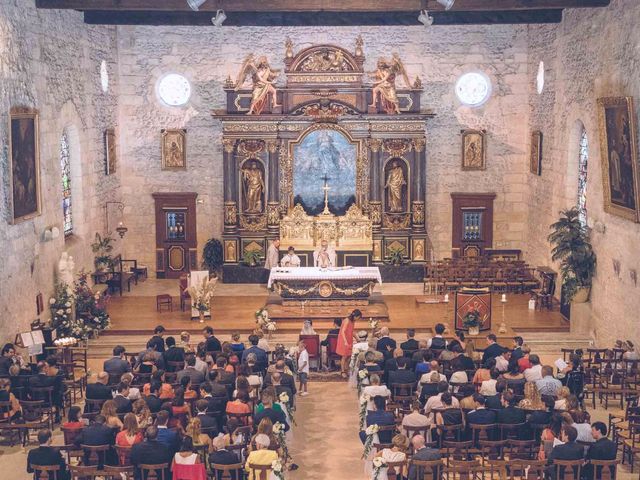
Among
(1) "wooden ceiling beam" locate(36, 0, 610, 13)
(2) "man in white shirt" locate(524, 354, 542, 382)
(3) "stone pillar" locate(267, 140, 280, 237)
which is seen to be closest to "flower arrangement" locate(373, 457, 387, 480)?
(2) "man in white shirt" locate(524, 354, 542, 382)

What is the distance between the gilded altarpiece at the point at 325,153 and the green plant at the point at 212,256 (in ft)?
1.73

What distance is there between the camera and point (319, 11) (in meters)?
29.5

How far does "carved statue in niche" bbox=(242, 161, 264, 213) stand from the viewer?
34.1m

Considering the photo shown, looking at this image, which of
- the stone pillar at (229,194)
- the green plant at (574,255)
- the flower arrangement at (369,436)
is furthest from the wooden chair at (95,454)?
the stone pillar at (229,194)

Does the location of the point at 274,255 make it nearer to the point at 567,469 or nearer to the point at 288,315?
the point at 288,315

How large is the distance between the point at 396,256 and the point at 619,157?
1160 centimetres

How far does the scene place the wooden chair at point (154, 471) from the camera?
15414mm

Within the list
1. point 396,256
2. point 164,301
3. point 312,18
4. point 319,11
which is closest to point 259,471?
point 164,301

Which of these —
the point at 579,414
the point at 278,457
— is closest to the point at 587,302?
the point at 579,414

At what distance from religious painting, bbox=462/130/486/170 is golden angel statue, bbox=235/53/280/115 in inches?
259

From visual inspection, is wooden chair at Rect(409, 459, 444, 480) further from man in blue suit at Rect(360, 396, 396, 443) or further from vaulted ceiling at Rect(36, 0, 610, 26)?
vaulted ceiling at Rect(36, 0, 610, 26)

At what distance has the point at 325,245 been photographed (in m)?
30.2

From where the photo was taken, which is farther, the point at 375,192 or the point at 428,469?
the point at 375,192

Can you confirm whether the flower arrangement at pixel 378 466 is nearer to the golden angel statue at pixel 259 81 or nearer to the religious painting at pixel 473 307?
the religious painting at pixel 473 307
